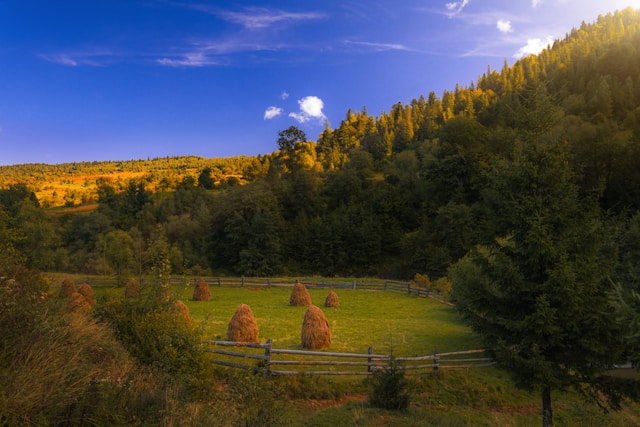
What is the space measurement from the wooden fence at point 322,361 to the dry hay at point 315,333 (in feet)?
3.21

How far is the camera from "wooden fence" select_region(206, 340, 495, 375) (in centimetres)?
1244

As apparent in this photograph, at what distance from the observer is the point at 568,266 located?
27.2ft

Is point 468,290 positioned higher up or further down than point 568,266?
further down

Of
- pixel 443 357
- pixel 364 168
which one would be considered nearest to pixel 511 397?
pixel 443 357

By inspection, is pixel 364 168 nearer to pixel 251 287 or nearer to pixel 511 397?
pixel 251 287

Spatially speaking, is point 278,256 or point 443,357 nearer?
point 443,357

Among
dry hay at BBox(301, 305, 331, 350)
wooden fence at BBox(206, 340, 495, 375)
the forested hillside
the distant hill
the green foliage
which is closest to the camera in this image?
the green foliage

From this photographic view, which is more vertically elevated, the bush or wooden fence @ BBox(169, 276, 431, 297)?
the bush

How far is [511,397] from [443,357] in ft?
8.64

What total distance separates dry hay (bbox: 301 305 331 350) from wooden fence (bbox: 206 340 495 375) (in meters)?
0.98

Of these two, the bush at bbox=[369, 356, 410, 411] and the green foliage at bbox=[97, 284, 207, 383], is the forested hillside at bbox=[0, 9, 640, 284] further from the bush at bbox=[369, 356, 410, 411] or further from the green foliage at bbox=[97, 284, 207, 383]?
the bush at bbox=[369, 356, 410, 411]

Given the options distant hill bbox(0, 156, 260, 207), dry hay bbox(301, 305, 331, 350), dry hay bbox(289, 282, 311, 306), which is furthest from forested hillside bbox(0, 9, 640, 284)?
distant hill bbox(0, 156, 260, 207)

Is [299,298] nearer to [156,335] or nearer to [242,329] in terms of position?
[242,329]

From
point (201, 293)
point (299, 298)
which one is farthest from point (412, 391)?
point (201, 293)
